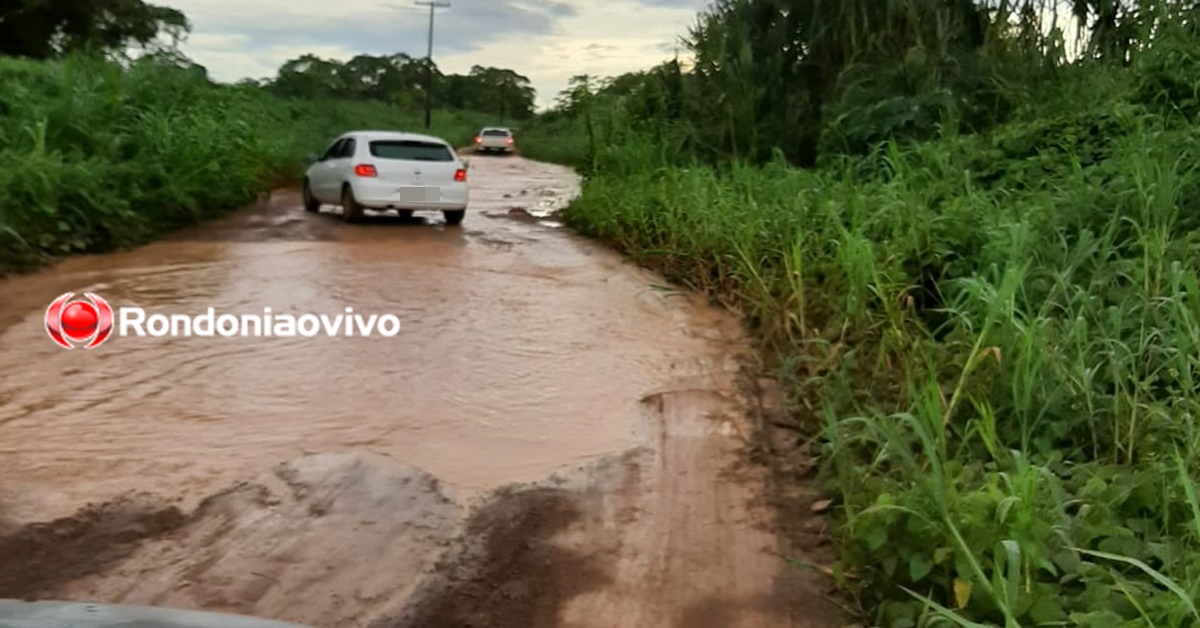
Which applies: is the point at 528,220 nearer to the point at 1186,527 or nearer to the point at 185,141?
the point at 185,141

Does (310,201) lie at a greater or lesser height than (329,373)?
greater

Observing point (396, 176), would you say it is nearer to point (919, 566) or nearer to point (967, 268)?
point (967, 268)

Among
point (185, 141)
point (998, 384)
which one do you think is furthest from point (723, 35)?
point (998, 384)

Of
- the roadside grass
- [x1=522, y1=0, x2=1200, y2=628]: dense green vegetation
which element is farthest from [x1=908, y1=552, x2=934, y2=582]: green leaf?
the roadside grass

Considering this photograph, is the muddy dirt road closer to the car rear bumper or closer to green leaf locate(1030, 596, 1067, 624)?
green leaf locate(1030, 596, 1067, 624)

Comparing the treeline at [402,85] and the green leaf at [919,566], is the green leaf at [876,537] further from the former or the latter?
the treeline at [402,85]

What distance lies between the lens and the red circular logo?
306 inches

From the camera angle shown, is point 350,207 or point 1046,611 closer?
point 1046,611

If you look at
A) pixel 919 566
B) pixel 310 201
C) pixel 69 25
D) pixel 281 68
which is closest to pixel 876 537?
pixel 919 566

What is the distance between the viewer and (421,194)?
15273 millimetres

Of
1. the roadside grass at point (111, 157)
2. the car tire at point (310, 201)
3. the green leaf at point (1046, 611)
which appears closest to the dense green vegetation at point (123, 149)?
the roadside grass at point (111, 157)

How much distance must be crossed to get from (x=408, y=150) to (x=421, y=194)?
0.67 m

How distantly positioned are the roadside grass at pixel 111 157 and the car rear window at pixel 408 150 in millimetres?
2276

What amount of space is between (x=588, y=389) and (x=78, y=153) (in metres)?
8.26
